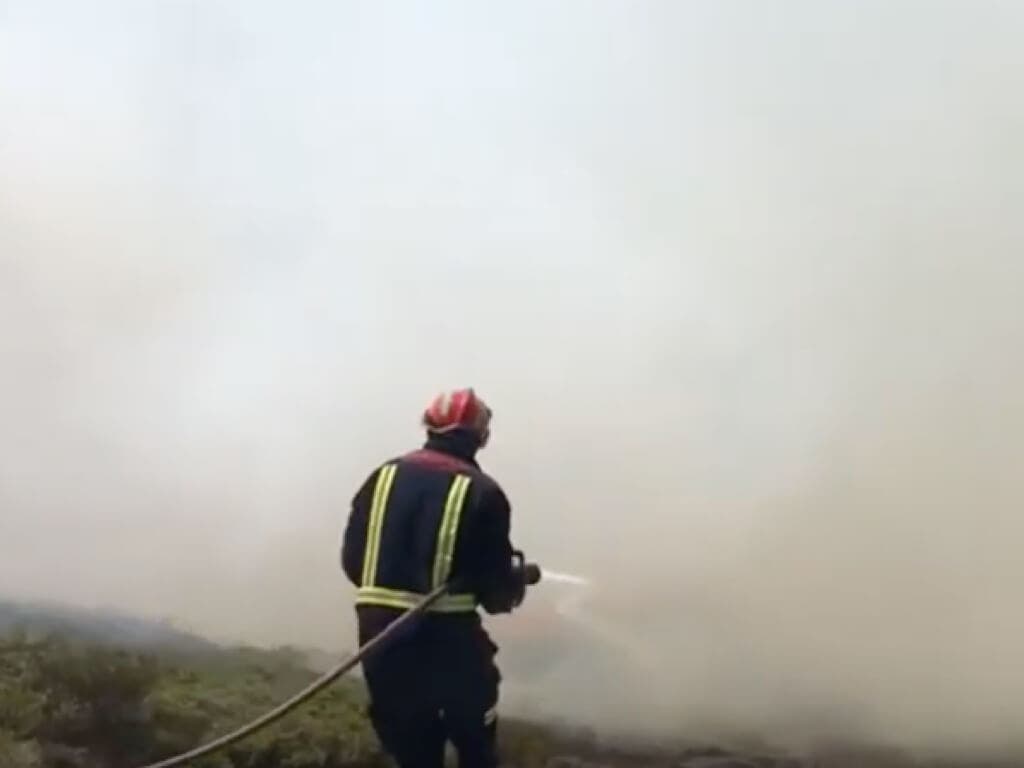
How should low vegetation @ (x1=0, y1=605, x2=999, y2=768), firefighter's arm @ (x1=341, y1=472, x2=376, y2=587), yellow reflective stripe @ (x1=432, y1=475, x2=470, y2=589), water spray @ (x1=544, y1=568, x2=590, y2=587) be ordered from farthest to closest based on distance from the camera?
1. water spray @ (x1=544, y1=568, x2=590, y2=587)
2. low vegetation @ (x1=0, y1=605, x2=999, y2=768)
3. firefighter's arm @ (x1=341, y1=472, x2=376, y2=587)
4. yellow reflective stripe @ (x1=432, y1=475, x2=470, y2=589)

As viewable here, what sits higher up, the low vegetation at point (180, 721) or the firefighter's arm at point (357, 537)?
the firefighter's arm at point (357, 537)

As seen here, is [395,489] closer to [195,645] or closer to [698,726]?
[698,726]

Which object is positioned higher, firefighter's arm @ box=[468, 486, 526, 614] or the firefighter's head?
the firefighter's head

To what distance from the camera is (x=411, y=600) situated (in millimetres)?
4383

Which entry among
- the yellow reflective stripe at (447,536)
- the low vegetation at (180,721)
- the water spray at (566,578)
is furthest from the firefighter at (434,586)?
the water spray at (566,578)

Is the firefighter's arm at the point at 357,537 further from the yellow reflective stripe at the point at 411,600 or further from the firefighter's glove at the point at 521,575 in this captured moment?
the firefighter's glove at the point at 521,575

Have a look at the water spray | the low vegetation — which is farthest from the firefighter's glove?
the water spray

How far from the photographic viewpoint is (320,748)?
18.5 ft

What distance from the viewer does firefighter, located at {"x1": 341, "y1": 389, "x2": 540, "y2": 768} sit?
4.38 m

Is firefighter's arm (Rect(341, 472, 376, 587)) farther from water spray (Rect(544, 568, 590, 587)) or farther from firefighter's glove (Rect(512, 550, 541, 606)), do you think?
water spray (Rect(544, 568, 590, 587))

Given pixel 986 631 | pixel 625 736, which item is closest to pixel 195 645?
pixel 625 736

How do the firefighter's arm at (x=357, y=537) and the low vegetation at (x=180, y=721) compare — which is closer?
the firefighter's arm at (x=357, y=537)

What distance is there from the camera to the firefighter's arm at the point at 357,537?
4520mm

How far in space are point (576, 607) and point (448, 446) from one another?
2.90 meters
